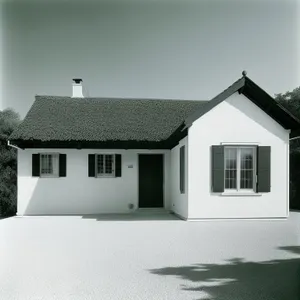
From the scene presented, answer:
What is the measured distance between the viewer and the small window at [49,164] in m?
15.3

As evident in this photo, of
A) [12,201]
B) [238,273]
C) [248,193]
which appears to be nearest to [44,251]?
[238,273]

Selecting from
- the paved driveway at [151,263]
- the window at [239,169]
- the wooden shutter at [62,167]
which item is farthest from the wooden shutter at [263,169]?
the wooden shutter at [62,167]

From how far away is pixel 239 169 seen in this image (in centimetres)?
1245

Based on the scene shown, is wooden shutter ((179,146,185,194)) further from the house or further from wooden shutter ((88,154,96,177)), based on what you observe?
wooden shutter ((88,154,96,177))

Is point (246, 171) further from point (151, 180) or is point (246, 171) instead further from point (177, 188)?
point (151, 180)

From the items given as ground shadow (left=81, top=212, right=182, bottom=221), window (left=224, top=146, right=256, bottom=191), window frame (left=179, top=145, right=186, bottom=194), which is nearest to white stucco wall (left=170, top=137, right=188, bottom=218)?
window frame (left=179, top=145, right=186, bottom=194)

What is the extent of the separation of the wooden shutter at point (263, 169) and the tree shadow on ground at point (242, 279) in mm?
5973

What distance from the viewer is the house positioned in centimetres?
1233

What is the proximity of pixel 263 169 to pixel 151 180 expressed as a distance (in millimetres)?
5495

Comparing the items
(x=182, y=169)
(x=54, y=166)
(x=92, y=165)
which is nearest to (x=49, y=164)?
(x=54, y=166)

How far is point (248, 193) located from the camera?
40.7 feet

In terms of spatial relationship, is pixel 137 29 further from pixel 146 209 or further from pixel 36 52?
pixel 146 209

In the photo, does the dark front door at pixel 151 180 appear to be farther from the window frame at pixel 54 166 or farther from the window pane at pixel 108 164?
the window frame at pixel 54 166

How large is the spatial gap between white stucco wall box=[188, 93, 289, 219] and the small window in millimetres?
6563
